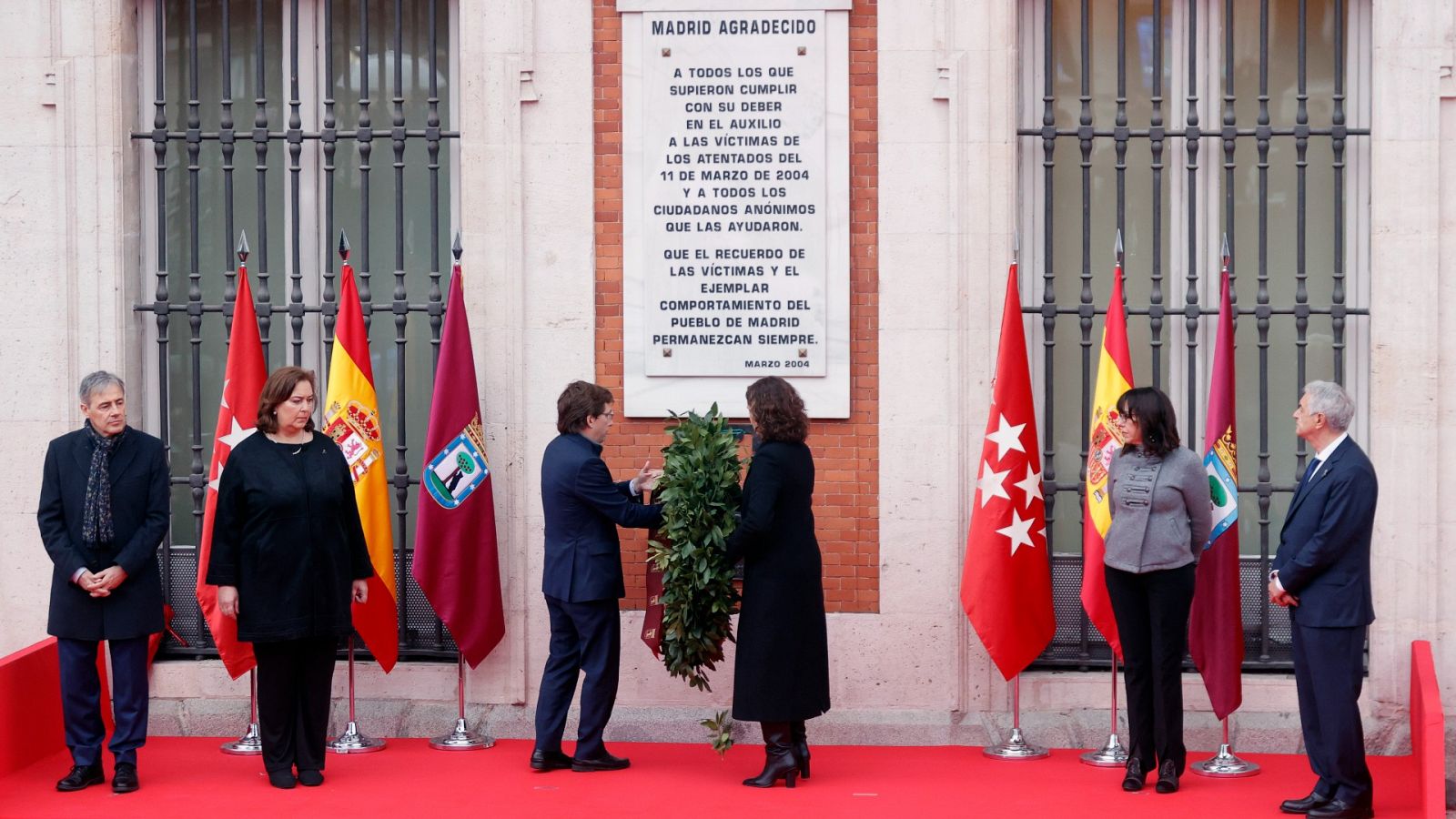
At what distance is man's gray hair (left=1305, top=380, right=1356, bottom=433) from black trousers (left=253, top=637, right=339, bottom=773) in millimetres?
4291

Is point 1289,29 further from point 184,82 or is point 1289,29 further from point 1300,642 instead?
point 184,82

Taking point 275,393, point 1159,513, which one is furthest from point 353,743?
point 1159,513

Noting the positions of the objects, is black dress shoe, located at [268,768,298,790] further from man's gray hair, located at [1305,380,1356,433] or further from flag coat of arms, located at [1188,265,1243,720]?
man's gray hair, located at [1305,380,1356,433]

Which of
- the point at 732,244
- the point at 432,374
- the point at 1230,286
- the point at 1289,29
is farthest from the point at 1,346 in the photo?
the point at 1289,29

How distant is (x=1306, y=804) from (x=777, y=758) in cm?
223

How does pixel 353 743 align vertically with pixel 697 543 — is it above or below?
below

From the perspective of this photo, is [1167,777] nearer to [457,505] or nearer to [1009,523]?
[1009,523]

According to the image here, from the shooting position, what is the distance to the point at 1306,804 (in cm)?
679

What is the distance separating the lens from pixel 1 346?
28.6 feet

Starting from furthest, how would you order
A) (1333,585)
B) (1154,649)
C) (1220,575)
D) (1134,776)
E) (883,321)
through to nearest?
1. (883,321)
2. (1220,575)
3. (1134,776)
4. (1154,649)
5. (1333,585)

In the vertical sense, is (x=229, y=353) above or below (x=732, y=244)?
below

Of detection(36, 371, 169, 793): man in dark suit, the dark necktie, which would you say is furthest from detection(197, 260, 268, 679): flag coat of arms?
the dark necktie

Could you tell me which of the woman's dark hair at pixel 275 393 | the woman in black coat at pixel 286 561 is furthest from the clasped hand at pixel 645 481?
the woman's dark hair at pixel 275 393

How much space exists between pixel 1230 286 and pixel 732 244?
8.47ft
